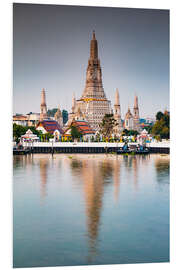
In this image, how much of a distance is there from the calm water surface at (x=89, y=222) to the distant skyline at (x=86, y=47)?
2.45 metres

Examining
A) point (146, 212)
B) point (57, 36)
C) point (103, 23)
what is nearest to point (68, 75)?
point (57, 36)

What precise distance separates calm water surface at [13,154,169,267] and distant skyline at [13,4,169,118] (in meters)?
2.45

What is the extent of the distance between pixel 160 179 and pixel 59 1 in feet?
25.9

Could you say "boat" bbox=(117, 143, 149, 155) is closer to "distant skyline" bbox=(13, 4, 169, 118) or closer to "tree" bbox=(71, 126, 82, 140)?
"tree" bbox=(71, 126, 82, 140)

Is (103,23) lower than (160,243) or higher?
higher

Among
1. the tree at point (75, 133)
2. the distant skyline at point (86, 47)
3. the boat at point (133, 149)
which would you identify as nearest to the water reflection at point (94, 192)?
the distant skyline at point (86, 47)

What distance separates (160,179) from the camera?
540 inches

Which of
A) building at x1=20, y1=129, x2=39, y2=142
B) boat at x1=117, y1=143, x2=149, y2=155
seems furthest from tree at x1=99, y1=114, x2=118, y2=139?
building at x1=20, y1=129, x2=39, y2=142

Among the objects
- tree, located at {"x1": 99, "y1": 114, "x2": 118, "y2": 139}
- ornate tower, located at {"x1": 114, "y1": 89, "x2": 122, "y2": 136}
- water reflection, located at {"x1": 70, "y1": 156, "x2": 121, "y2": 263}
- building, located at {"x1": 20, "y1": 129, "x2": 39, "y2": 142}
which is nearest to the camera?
water reflection, located at {"x1": 70, "y1": 156, "x2": 121, "y2": 263}

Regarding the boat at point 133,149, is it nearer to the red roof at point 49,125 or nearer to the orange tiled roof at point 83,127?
the red roof at point 49,125

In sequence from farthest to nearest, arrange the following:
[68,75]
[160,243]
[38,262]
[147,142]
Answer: [147,142] → [68,75] → [160,243] → [38,262]

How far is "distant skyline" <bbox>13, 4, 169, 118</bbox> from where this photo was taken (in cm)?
850
